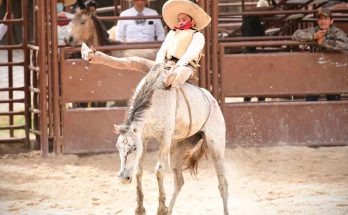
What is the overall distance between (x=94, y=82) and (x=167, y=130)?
3962 millimetres

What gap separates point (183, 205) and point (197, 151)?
0.74 m

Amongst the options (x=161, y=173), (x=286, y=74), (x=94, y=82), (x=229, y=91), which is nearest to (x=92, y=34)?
(x=94, y=82)

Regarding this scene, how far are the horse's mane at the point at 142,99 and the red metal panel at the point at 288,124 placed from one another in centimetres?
406

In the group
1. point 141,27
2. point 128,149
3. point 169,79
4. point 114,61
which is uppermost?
point 141,27

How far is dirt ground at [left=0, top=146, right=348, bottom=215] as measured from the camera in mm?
8398

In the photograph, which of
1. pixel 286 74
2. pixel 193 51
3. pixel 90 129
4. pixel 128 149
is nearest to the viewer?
pixel 128 149

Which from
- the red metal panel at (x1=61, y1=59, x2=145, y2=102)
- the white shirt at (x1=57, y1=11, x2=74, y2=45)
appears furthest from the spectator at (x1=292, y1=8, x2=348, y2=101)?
the white shirt at (x1=57, y1=11, x2=74, y2=45)

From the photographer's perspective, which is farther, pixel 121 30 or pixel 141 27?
pixel 121 30

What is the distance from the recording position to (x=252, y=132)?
1137 centimetres

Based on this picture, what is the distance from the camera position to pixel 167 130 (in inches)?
286

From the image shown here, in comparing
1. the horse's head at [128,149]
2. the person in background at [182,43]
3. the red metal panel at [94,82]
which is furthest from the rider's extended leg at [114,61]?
the red metal panel at [94,82]

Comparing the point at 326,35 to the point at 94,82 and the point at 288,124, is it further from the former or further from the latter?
the point at 94,82

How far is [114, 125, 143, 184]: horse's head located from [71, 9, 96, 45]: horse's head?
16.6 ft

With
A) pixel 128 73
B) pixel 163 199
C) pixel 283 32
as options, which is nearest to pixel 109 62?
pixel 163 199
